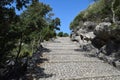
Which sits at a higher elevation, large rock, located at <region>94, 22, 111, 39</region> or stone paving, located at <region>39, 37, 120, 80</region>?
large rock, located at <region>94, 22, 111, 39</region>

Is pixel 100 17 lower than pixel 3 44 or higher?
higher

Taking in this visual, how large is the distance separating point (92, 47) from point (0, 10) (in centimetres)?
1159

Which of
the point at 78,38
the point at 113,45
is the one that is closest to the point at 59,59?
the point at 113,45

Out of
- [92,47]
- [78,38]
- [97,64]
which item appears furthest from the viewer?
[78,38]

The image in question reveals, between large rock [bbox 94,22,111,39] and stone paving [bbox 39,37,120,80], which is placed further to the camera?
large rock [bbox 94,22,111,39]

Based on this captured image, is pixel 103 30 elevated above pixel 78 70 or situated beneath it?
elevated above

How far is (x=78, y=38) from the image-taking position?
2531 centimetres

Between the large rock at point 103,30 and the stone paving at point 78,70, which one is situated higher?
the large rock at point 103,30

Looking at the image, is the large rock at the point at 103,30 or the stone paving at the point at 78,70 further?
the large rock at the point at 103,30

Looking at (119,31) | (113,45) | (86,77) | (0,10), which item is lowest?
(86,77)

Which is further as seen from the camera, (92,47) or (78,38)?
(78,38)

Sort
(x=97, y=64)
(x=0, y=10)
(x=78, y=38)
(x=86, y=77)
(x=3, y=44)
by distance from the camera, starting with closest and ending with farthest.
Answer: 1. (x=0, y=10)
2. (x=3, y=44)
3. (x=86, y=77)
4. (x=97, y=64)
5. (x=78, y=38)

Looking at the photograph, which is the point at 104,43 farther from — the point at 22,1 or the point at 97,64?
the point at 22,1

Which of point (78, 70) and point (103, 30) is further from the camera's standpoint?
point (103, 30)
